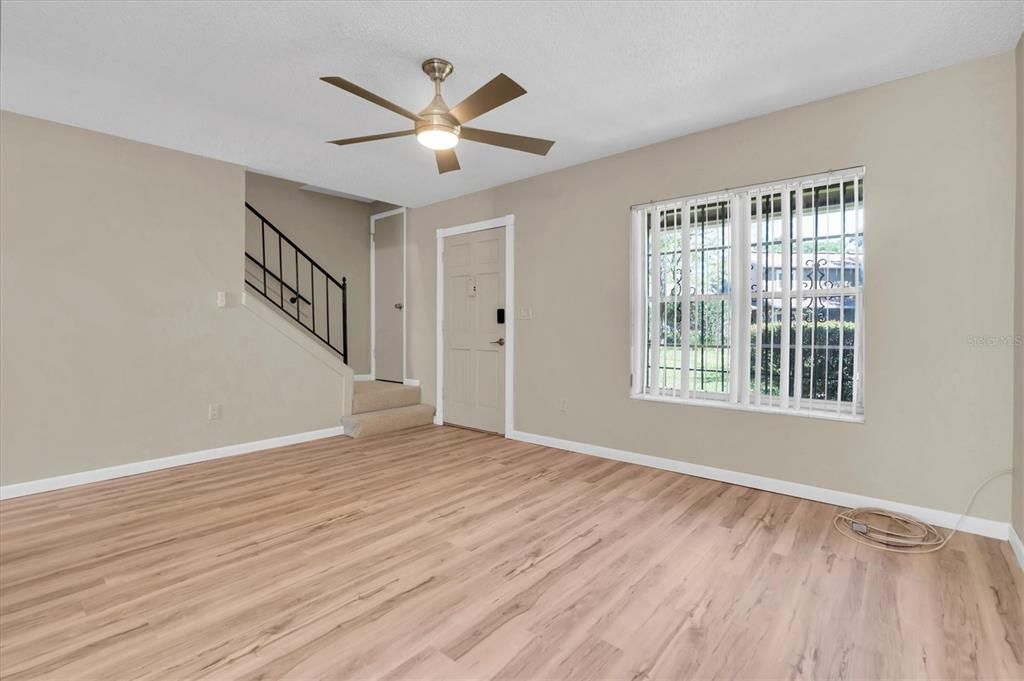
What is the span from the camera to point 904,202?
291 centimetres

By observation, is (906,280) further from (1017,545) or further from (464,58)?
(464,58)

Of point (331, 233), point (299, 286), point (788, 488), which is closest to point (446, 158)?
point (788, 488)

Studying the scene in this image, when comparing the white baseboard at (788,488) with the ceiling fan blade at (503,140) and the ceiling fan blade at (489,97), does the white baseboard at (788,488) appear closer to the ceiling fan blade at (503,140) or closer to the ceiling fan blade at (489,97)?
the ceiling fan blade at (503,140)

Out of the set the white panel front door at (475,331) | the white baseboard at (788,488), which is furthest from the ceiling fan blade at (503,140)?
the white baseboard at (788,488)

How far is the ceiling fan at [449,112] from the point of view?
2.22 meters

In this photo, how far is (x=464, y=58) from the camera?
2.64m

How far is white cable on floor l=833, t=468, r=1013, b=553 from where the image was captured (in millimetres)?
2568

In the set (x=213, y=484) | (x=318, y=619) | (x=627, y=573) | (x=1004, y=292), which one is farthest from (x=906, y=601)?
(x=213, y=484)

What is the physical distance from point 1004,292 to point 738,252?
1.44m

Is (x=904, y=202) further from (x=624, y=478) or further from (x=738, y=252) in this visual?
(x=624, y=478)

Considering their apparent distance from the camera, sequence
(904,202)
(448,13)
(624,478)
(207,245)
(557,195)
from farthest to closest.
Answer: (557,195)
(207,245)
(624,478)
(904,202)
(448,13)

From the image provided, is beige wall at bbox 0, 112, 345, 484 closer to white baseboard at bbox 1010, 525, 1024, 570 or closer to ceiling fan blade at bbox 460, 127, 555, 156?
ceiling fan blade at bbox 460, 127, 555, 156

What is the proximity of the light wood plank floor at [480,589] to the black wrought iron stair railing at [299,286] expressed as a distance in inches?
110

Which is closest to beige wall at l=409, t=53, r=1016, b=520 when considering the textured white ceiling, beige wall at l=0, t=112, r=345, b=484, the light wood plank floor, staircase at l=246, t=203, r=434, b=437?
the textured white ceiling
